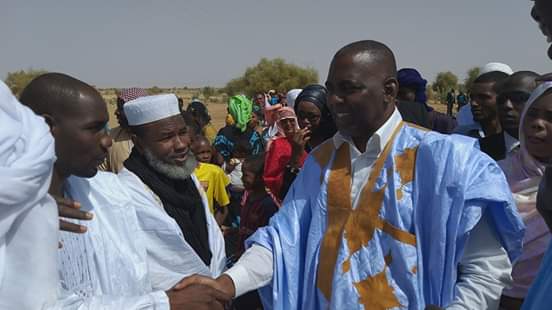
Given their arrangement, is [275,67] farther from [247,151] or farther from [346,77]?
[346,77]

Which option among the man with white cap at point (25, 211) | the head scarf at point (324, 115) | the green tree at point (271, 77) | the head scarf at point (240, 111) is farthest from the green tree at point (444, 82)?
the man with white cap at point (25, 211)

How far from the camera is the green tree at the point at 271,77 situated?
132 feet

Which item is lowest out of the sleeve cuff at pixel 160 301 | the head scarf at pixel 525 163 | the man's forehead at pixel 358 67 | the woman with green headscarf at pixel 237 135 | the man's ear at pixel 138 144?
the woman with green headscarf at pixel 237 135

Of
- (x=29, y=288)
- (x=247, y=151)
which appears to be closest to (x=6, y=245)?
(x=29, y=288)

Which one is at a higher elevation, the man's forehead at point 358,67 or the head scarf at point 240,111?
the man's forehead at point 358,67

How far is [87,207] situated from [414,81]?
493 cm

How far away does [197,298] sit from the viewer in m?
2.56

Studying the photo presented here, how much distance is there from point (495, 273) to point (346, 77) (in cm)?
114

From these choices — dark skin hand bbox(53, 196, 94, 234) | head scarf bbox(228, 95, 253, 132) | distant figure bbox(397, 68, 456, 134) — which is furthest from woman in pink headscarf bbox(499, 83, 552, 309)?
head scarf bbox(228, 95, 253, 132)

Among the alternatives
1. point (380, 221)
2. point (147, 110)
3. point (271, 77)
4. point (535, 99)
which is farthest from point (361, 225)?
point (271, 77)

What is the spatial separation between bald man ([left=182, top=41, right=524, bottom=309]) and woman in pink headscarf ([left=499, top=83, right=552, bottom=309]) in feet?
1.90

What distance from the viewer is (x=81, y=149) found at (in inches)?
104

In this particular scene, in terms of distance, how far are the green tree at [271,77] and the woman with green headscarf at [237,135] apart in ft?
97.3

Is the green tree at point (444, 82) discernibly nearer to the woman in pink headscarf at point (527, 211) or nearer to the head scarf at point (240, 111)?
the head scarf at point (240, 111)
